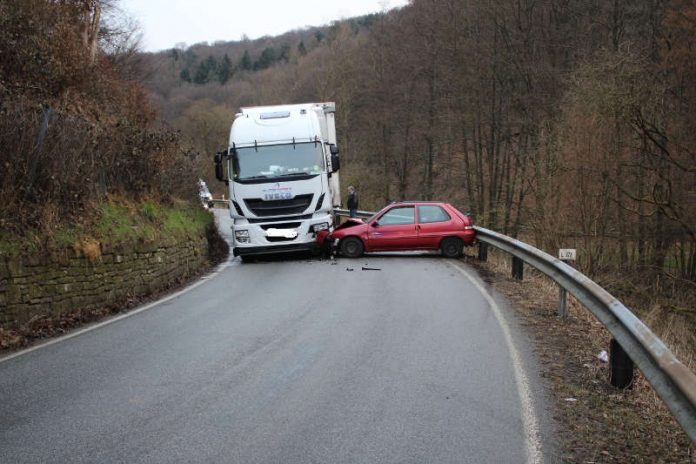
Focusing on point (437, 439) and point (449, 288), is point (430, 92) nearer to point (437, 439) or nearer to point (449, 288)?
point (449, 288)

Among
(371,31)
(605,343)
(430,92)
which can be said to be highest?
(371,31)

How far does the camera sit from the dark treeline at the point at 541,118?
55.3 feet

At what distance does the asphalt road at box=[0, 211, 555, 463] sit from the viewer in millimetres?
4441

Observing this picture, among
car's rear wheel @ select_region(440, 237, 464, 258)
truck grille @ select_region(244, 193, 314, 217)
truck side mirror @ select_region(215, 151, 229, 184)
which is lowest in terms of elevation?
car's rear wheel @ select_region(440, 237, 464, 258)

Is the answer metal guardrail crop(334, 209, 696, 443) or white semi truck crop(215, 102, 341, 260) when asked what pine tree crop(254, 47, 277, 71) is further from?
metal guardrail crop(334, 209, 696, 443)

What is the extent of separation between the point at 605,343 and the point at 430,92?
2705 centimetres

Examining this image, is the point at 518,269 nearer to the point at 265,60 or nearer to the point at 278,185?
the point at 278,185

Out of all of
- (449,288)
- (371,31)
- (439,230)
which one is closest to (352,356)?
(449,288)

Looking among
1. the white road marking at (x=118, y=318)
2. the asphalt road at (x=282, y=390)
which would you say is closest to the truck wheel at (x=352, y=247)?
the white road marking at (x=118, y=318)

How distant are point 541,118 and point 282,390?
20.2 m

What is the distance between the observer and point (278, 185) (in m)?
16.1

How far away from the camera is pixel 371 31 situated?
1609 inches

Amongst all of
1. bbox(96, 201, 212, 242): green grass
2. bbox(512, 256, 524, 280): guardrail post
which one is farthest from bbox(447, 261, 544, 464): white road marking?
bbox(96, 201, 212, 242): green grass

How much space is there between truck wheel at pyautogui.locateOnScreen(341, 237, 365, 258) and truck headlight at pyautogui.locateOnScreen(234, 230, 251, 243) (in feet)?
8.08
